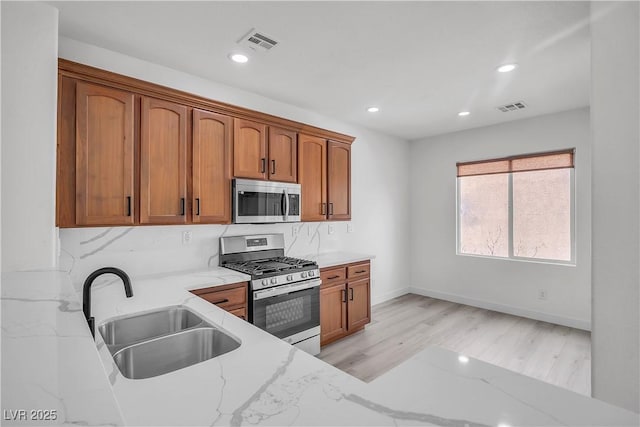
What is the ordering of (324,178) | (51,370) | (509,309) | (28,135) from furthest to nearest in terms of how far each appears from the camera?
(509,309)
(324,178)
(28,135)
(51,370)

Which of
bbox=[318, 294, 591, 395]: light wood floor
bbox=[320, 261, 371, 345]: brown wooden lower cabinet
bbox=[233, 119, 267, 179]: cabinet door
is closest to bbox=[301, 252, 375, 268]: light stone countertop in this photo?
bbox=[320, 261, 371, 345]: brown wooden lower cabinet

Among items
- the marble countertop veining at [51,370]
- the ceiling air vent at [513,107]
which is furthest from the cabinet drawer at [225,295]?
the ceiling air vent at [513,107]

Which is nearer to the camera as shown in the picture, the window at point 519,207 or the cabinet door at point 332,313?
the cabinet door at point 332,313

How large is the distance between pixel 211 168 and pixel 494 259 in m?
4.02

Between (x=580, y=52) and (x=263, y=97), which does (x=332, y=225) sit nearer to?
(x=263, y=97)

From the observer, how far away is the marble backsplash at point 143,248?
2314 mm

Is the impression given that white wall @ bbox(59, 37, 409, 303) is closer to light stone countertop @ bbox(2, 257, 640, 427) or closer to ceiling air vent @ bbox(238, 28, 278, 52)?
ceiling air vent @ bbox(238, 28, 278, 52)

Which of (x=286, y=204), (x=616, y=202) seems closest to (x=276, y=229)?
(x=286, y=204)

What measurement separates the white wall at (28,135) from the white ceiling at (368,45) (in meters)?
0.24

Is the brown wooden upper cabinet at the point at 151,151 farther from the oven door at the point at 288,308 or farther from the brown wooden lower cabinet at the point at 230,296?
the oven door at the point at 288,308

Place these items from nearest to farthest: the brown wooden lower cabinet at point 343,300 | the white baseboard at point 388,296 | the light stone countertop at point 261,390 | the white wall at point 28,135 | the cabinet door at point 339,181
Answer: the light stone countertop at point 261,390, the white wall at point 28,135, the brown wooden lower cabinet at point 343,300, the cabinet door at point 339,181, the white baseboard at point 388,296

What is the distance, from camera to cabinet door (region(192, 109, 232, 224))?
2615 mm

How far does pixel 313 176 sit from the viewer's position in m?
3.54

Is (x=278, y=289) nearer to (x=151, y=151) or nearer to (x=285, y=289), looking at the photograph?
(x=285, y=289)
